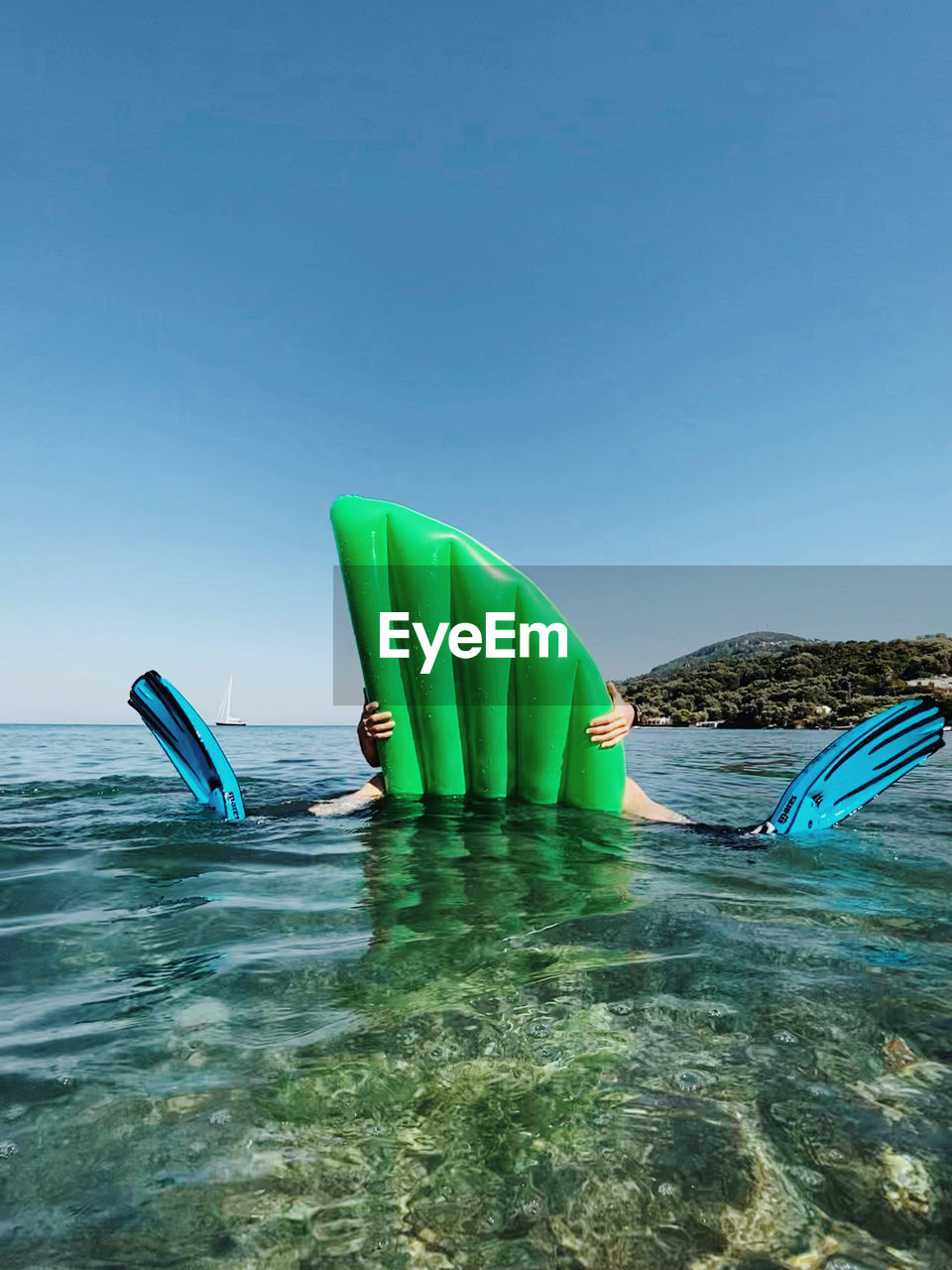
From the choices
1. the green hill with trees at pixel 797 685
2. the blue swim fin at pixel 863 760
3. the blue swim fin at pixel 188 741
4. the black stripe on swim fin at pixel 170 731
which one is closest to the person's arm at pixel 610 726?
the blue swim fin at pixel 863 760

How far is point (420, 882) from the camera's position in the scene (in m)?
2.93

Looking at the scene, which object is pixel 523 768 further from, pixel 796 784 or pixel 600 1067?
pixel 600 1067

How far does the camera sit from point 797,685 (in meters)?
28.0

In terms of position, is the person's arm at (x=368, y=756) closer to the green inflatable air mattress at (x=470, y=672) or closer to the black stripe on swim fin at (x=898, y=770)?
the green inflatable air mattress at (x=470, y=672)

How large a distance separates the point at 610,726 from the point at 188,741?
2734 millimetres

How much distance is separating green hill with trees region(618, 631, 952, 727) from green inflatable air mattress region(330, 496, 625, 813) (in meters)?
22.1

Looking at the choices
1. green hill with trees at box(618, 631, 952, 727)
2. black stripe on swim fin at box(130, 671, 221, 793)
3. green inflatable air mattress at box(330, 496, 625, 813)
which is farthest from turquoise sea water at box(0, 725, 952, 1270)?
green hill with trees at box(618, 631, 952, 727)

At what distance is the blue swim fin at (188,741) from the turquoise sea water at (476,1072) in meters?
1.56

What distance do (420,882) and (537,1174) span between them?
6.13ft

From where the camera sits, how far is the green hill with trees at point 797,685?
25141mm

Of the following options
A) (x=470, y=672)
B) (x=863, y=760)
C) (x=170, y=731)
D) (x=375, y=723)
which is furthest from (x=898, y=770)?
(x=170, y=731)

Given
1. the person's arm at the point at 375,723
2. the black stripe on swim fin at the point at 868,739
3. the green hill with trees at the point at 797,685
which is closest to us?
the black stripe on swim fin at the point at 868,739

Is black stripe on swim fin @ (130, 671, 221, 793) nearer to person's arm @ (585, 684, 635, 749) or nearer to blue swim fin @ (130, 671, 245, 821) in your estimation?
blue swim fin @ (130, 671, 245, 821)

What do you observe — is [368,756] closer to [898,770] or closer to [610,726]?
[610,726]
